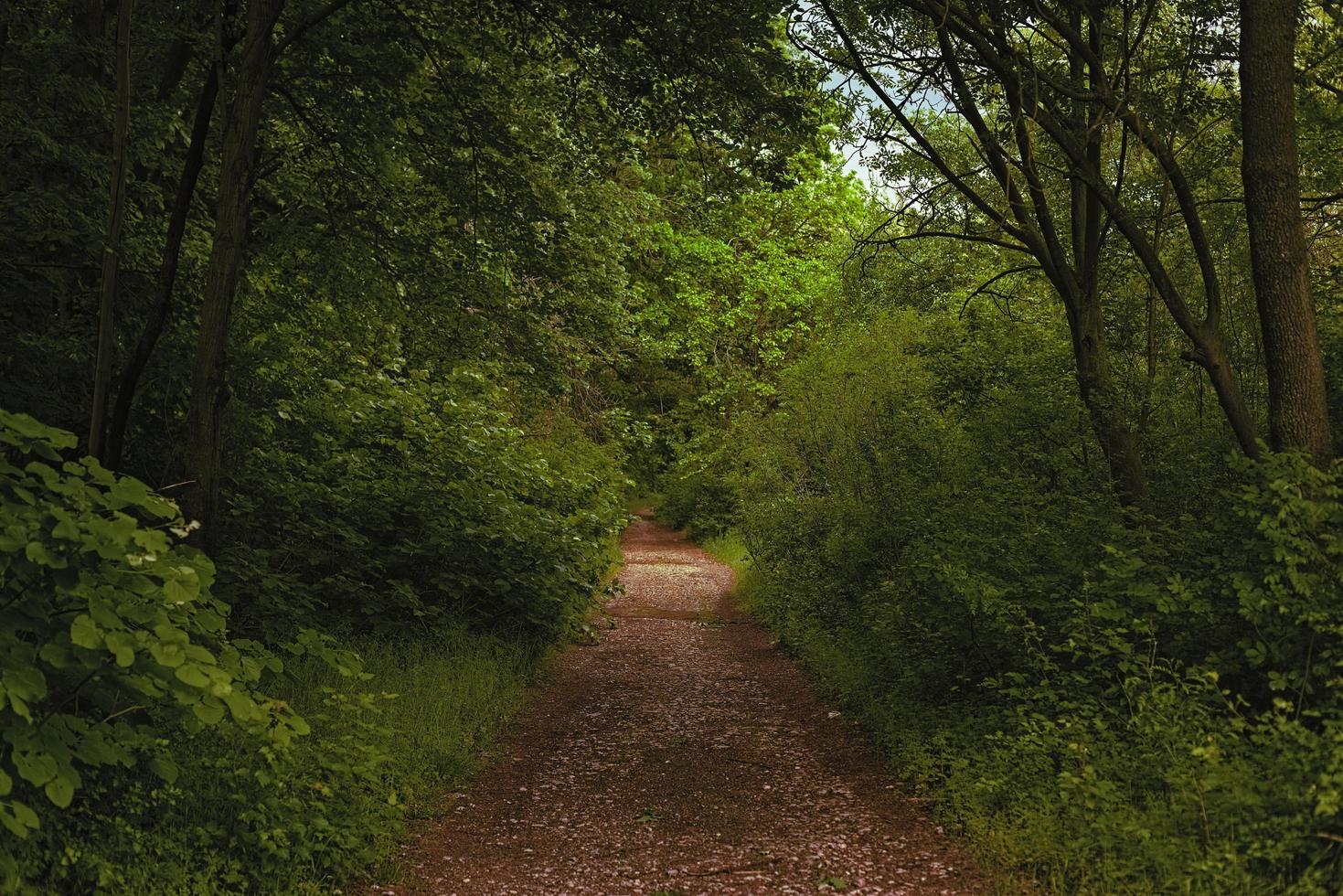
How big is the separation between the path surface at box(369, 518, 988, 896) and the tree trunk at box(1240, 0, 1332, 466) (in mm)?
3339

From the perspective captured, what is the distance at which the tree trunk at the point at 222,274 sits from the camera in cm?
643

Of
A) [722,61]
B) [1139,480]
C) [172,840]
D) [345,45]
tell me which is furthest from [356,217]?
[1139,480]

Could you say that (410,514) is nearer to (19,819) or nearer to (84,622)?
(84,622)

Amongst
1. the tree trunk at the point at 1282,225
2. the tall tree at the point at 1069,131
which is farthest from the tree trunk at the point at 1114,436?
the tree trunk at the point at 1282,225

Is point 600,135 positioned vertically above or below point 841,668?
above

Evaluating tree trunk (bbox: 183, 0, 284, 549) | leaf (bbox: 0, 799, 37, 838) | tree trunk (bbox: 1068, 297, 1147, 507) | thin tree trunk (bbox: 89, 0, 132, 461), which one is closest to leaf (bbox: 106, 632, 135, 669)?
leaf (bbox: 0, 799, 37, 838)

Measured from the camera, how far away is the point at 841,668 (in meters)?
9.05

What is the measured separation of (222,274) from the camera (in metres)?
6.46

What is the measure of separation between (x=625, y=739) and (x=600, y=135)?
5.98 metres

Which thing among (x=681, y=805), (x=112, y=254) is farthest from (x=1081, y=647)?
(x=112, y=254)

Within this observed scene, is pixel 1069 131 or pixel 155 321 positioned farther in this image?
pixel 1069 131

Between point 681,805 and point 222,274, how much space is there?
4.82 meters

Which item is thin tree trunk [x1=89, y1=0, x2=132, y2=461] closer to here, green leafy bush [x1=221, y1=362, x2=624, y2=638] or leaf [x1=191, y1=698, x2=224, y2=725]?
leaf [x1=191, y1=698, x2=224, y2=725]

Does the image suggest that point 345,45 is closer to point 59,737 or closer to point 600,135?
point 600,135
